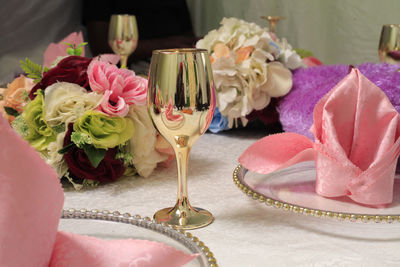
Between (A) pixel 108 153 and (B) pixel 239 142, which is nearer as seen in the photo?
(A) pixel 108 153

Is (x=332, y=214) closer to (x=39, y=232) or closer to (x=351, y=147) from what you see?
(x=351, y=147)

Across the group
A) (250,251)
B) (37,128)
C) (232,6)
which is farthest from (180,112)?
(232,6)

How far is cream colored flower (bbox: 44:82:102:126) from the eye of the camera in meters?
0.71

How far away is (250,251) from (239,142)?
53cm

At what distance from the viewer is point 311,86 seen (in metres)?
0.98

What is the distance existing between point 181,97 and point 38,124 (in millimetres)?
310

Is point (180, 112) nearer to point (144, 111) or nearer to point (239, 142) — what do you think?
point (144, 111)

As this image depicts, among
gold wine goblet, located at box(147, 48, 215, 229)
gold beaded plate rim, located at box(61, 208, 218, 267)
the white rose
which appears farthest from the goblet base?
the white rose

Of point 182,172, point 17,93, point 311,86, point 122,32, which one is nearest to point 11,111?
point 17,93

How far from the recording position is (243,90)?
102 centimetres

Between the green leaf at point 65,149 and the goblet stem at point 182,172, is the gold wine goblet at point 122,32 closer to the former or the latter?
the green leaf at point 65,149

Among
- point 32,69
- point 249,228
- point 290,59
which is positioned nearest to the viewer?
point 249,228

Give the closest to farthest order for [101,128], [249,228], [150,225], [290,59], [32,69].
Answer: [150,225] → [249,228] → [101,128] → [32,69] → [290,59]

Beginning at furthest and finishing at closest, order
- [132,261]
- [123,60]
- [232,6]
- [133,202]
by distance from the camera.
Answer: [232,6] → [123,60] → [133,202] → [132,261]
